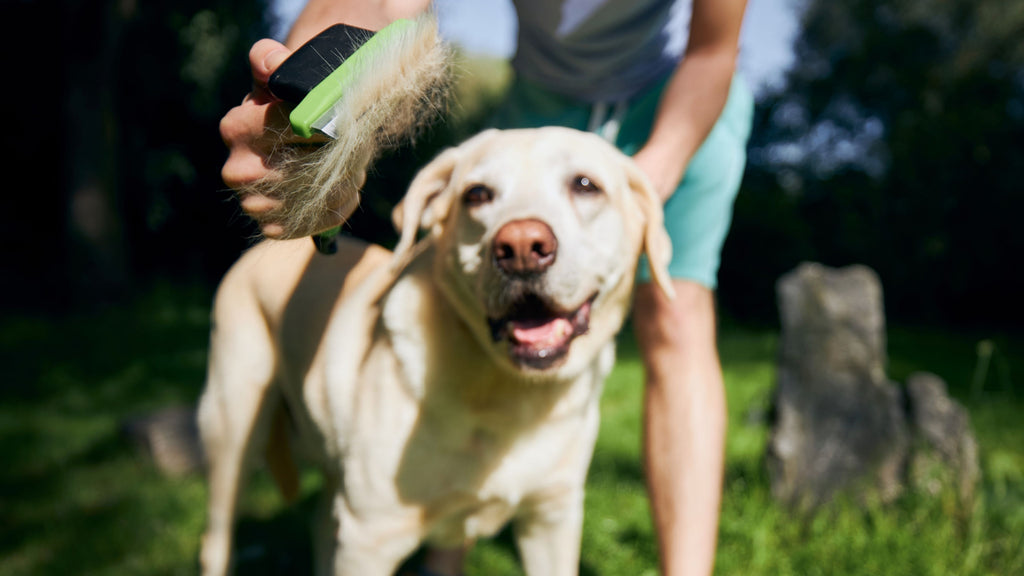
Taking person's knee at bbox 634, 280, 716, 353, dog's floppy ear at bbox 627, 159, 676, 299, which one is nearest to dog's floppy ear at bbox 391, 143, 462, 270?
dog's floppy ear at bbox 627, 159, 676, 299

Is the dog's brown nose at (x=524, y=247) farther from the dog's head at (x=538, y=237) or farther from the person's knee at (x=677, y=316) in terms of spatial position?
the person's knee at (x=677, y=316)

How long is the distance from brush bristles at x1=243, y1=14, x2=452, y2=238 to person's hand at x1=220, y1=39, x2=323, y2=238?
0.6 inches

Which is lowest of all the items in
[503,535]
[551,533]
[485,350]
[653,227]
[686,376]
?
[503,535]

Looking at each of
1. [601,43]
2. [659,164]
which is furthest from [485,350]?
[601,43]

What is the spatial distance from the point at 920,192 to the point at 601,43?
10.1 meters

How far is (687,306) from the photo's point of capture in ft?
6.70

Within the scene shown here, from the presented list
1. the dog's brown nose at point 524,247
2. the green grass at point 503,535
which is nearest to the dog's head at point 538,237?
the dog's brown nose at point 524,247

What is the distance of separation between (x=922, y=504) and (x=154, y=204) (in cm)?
1088

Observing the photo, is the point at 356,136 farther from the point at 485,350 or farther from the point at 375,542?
the point at 375,542

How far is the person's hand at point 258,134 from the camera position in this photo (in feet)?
3.58

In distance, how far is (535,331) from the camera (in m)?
1.55

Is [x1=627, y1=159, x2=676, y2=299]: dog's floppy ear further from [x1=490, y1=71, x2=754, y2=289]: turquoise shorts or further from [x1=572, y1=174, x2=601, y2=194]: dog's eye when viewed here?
[x1=490, y1=71, x2=754, y2=289]: turquoise shorts

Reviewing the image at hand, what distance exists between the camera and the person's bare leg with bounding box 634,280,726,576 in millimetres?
1970

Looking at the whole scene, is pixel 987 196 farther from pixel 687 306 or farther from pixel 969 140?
pixel 687 306
